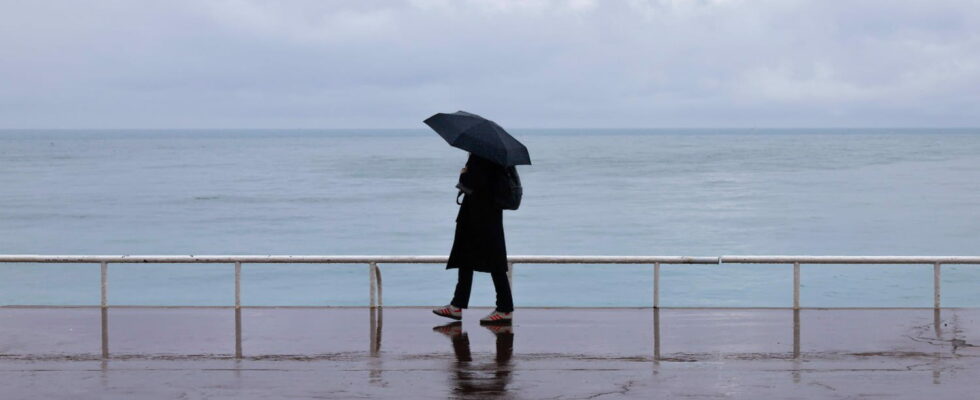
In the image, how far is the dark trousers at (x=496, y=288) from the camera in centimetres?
1023

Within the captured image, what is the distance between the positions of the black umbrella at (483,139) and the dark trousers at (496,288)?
0.97 m

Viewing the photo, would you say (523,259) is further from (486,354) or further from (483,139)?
(486,354)

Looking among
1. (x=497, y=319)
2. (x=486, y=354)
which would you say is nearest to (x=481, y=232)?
(x=497, y=319)

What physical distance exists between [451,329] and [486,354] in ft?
3.80

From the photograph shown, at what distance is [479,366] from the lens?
335 inches

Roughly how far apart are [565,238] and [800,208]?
20.6 meters

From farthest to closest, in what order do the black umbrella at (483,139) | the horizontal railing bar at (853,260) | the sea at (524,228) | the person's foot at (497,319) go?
the sea at (524,228), the horizontal railing bar at (853,260), the person's foot at (497,319), the black umbrella at (483,139)

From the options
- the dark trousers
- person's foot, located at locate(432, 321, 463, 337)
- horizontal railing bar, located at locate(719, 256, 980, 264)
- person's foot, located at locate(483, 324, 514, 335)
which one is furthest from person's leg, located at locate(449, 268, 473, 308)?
horizontal railing bar, located at locate(719, 256, 980, 264)

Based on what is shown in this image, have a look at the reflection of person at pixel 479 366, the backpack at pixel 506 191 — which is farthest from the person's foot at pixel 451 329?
the backpack at pixel 506 191

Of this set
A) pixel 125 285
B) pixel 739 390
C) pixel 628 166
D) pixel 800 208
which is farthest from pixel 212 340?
pixel 628 166

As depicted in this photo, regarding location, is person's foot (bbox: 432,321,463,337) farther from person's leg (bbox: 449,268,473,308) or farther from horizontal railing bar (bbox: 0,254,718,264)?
horizontal railing bar (bbox: 0,254,718,264)

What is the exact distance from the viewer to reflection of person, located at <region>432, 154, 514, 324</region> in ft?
32.6

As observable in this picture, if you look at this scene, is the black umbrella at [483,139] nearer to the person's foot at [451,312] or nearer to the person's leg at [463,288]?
the person's leg at [463,288]

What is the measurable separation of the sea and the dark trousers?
925 inches
